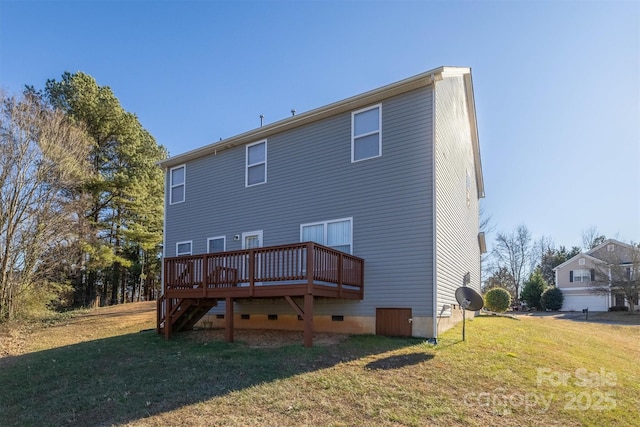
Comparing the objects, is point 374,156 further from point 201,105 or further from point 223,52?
point 201,105

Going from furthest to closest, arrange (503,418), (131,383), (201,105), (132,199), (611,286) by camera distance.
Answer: (611,286) < (132,199) < (201,105) < (131,383) < (503,418)

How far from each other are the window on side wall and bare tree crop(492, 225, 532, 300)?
1692 inches

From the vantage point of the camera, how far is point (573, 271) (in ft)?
130

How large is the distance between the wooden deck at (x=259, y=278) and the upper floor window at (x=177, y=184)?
4266 mm

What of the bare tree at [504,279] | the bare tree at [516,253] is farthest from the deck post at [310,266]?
the bare tree at [516,253]

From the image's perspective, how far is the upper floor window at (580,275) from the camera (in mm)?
38006

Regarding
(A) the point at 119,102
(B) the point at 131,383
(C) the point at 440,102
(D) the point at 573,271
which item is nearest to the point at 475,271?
(C) the point at 440,102

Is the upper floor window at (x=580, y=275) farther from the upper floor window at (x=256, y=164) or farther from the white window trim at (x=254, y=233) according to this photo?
the upper floor window at (x=256, y=164)

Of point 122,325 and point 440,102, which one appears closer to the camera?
point 440,102

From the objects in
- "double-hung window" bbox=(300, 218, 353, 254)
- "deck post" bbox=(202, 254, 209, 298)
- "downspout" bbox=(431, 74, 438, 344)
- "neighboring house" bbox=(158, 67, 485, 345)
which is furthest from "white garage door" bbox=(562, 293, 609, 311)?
"deck post" bbox=(202, 254, 209, 298)

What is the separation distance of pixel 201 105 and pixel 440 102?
429 inches

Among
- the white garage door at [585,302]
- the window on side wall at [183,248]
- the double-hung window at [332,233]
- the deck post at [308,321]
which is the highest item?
the double-hung window at [332,233]

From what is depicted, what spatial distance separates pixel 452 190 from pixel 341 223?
3758mm

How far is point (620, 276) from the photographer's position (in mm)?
Answer: 30703
